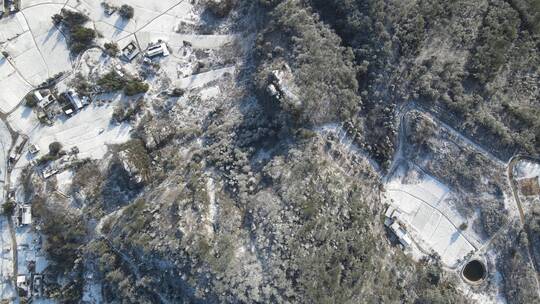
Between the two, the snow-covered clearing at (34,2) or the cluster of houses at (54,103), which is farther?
the snow-covered clearing at (34,2)

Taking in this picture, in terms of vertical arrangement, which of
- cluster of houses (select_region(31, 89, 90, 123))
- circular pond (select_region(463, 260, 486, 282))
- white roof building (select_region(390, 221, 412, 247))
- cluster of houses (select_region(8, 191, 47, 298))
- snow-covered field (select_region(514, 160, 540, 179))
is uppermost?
cluster of houses (select_region(31, 89, 90, 123))

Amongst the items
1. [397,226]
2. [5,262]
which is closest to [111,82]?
[5,262]

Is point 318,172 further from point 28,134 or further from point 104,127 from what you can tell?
point 28,134

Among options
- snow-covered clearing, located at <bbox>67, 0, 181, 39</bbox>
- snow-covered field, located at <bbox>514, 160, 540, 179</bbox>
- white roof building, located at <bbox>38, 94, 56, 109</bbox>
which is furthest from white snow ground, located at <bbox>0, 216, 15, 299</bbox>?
snow-covered field, located at <bbox>514, 160, 540, 179</bbox>

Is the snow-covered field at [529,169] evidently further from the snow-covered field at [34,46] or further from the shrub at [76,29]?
the snow-covered field at [34,46]

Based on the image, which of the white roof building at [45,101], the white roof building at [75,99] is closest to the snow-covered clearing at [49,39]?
the white roof building at [45,101]

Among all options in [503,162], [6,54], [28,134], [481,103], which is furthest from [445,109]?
[6,54]

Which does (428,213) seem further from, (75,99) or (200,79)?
(75,99)

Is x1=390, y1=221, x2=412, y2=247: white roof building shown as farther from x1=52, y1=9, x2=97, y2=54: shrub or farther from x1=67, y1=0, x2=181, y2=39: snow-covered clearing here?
x1=52, y1=9, x2=97, y2=54: shrub
